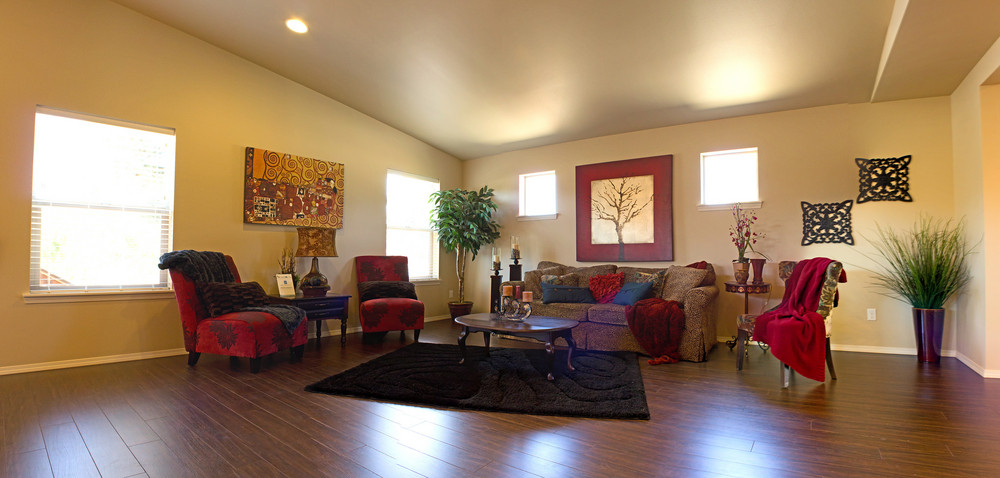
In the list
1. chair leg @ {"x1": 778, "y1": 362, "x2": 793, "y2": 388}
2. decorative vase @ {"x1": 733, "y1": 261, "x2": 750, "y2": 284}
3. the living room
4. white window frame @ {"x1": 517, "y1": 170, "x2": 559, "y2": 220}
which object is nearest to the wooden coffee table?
chair leg @ {"x1": 778, "y1": 362, "x2": 793, "y2": 388}

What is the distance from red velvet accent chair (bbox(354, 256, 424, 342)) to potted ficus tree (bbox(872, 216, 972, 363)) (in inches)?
186

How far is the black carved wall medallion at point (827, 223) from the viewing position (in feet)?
14.9

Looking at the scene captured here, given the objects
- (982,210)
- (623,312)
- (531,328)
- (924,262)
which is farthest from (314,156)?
(982,210)

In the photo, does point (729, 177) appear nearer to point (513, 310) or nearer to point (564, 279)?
point (564, 279)

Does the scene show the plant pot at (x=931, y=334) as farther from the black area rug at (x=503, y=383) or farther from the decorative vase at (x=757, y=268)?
the black area rug at (x=503, y=383)

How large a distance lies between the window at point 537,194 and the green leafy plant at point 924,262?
3655 mm

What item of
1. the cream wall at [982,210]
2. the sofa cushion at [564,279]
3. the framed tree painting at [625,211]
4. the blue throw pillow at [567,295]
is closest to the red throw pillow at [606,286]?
the blue throw pillow at [567,295]

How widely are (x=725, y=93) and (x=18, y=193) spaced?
6255 mm

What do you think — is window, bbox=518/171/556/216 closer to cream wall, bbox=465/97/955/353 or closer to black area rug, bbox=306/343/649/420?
cream wall, bbox=465/97/955/353

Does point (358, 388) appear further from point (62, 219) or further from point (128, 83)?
point (128, 83)

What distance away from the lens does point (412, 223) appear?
6523mm

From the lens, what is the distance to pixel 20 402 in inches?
109

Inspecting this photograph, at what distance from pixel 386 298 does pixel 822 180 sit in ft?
15.9

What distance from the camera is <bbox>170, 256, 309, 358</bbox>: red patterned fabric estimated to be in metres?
3.55
